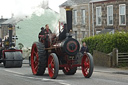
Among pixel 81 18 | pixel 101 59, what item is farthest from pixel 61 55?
pixel 81 18

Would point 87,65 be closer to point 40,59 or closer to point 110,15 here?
point 40,59

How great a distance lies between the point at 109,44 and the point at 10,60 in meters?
6.10

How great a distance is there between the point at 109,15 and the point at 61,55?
22.5 m

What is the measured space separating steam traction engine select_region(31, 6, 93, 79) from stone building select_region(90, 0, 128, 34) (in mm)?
19848

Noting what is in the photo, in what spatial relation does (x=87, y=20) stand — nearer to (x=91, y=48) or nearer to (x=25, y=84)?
(x=91, y=48)

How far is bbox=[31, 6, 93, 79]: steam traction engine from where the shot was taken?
616 inches

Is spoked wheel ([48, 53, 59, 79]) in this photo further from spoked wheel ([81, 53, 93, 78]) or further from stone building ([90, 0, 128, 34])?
stone building ([90, 0, 128, 34])

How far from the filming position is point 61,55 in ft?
54.1

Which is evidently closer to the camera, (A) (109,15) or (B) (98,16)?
(A) (109,15)

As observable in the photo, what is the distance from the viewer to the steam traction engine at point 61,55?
51.3 ft

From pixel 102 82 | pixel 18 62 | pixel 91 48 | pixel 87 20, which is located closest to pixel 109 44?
pixel 91 48

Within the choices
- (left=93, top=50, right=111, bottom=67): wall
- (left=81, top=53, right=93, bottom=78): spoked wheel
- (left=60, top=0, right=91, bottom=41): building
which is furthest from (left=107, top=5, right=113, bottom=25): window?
(left=81, top=53, right=93, bottom=78): spoked wheel

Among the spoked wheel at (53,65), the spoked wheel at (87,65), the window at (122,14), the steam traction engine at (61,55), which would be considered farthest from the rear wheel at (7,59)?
the window at (122,14)

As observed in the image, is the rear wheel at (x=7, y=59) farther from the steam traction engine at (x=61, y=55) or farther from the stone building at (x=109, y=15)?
the stone building at (x=109, y=15)
